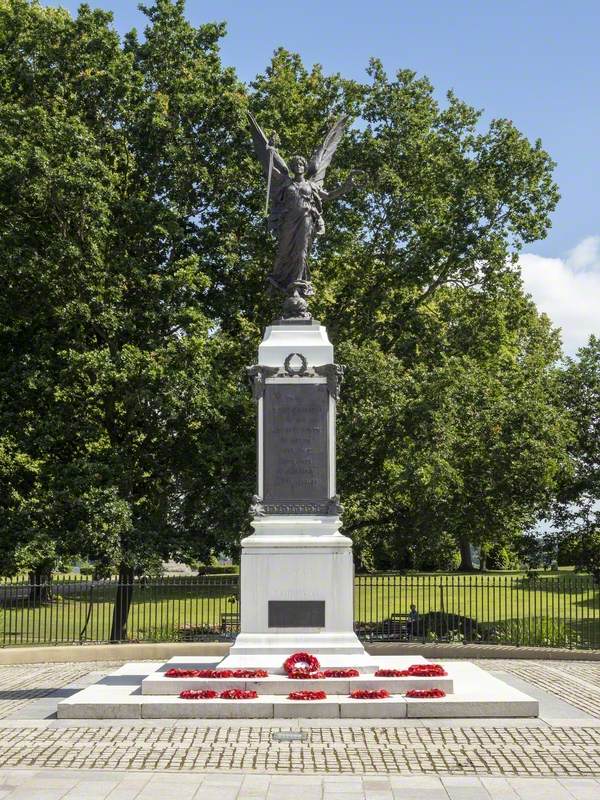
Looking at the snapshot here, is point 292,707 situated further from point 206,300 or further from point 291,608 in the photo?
point 206,300

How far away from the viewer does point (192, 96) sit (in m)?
27.8

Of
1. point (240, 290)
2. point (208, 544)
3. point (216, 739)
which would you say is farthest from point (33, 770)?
point (240, 290)

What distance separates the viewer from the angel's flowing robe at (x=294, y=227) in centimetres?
1866

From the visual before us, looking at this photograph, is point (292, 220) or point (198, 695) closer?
point (198, 695)

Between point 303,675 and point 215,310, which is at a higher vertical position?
point 215,310

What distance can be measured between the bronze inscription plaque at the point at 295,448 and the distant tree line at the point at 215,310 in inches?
315

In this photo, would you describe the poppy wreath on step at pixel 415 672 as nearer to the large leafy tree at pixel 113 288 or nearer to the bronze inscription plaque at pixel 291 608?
the bronze inscription plaque at pixel 291 608

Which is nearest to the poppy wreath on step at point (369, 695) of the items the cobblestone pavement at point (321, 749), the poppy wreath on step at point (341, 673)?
the poppy wreath on step at point (341, 673)

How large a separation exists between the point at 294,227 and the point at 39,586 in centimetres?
885

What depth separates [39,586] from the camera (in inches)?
843

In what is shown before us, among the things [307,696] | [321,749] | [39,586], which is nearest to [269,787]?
[321,749]

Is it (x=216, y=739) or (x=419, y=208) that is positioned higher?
(x=419, y=208)

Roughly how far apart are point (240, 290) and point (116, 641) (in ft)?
34.2

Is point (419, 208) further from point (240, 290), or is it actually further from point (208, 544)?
point (208, 544)
